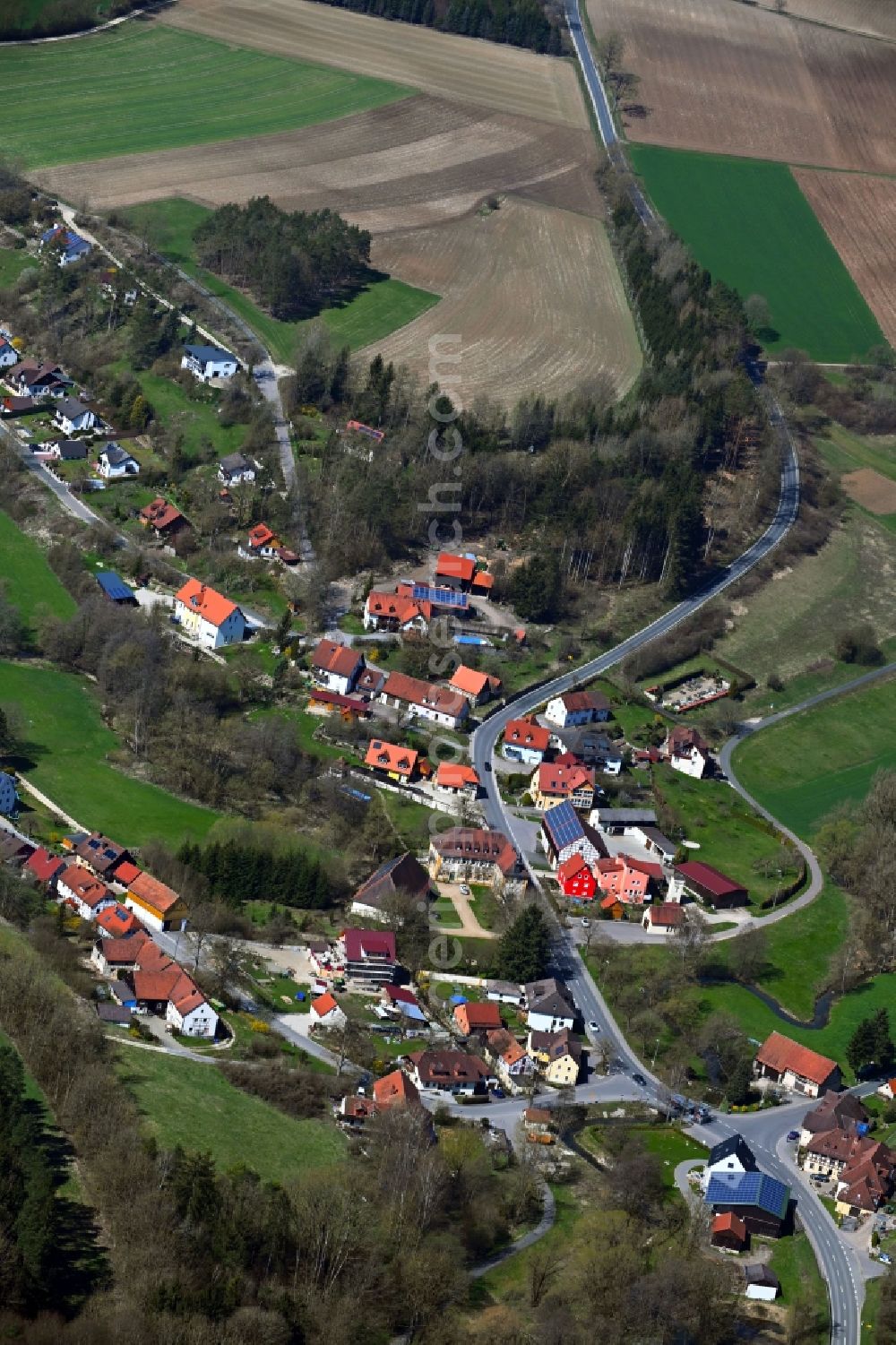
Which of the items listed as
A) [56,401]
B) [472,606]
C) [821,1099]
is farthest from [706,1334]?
[56,401]

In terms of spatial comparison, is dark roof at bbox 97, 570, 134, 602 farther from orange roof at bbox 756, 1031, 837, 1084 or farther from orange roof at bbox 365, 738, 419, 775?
orange roof at bbox 756, 1031, 837, 1084

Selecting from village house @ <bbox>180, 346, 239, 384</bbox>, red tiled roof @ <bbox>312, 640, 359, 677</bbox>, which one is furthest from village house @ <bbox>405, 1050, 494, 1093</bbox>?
village house @ <bbox>180, 346, 239, 384</bbox>

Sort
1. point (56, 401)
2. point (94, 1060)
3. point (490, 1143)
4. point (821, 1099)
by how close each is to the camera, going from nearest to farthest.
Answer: point (94, 1060) < point (490, 1143) < point (821, 1099) < point (56, 401)

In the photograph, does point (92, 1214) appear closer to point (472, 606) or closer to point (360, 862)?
point (360, 862)

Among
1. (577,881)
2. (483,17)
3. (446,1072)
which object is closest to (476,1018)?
(446,1072)

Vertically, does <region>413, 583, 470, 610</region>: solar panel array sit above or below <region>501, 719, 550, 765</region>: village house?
above

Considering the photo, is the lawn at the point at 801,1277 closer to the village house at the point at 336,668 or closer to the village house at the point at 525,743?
the village house at the point at 525,743

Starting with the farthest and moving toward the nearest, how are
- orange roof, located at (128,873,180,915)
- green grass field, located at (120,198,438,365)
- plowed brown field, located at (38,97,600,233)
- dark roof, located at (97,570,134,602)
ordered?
plowed brown field, located at (38,97,600,233) → green grass field, located at (120,198,438,365) → dark roof, located at (97,570,134,602) → orange roof, located at (128,873,180,915)
